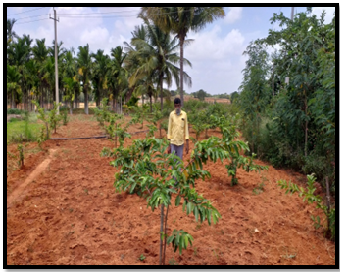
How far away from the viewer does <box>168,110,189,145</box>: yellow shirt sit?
169 inches

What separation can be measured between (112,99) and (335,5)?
109ft

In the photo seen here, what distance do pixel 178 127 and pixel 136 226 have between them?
5.91 ft

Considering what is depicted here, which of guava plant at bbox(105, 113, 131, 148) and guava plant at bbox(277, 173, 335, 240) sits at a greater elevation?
guava plant at bbox(105, 113, 131, 148)

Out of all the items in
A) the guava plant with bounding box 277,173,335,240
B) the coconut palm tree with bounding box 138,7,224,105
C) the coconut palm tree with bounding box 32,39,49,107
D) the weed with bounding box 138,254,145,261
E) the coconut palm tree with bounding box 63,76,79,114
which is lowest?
the weed with bounding box 138,254,145,261

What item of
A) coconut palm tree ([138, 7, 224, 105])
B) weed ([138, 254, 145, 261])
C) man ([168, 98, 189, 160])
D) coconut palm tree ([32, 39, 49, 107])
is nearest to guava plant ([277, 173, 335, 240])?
weed ([138, 254, 145, 261])

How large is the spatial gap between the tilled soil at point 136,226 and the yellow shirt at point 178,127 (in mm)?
1034

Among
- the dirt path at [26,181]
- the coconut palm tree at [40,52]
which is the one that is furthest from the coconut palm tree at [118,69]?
the dirt path at [26,181]

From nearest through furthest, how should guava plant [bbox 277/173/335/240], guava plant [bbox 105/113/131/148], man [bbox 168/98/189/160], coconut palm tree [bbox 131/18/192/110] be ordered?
guava plant [bbox 277/173/335/240] < man [bbox 168/98/189/160] < guava plant [bbox 105/113/131/148] < coconut palm tree [bbox 131/18/192/110]

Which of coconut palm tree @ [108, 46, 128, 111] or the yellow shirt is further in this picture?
coconut palm tree @ [108, 46, 128, 111]

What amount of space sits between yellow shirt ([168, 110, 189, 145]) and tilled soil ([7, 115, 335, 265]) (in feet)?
3.39

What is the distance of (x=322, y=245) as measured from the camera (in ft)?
9.68

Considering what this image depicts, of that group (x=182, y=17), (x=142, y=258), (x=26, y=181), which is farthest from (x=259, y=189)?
(x=182, y=17)

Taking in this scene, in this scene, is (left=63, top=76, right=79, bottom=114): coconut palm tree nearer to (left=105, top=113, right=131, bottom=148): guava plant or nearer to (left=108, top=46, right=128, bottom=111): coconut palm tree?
(left=108, top=46, right=128, bottom=111): coconut palm tree

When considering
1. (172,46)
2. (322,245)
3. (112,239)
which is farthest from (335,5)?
(172,46)
